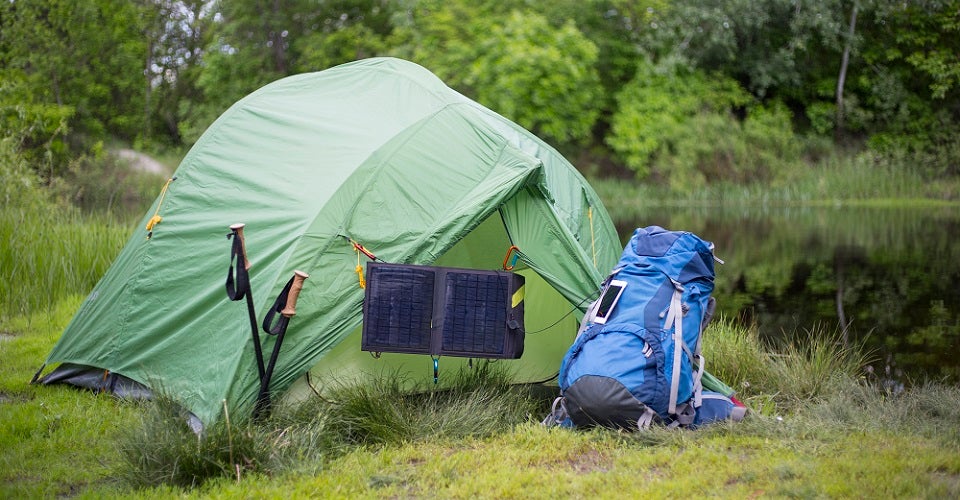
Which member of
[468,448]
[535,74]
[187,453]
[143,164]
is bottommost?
[143,164]

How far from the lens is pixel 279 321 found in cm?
409

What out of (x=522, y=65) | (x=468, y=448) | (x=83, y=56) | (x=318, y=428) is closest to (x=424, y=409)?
(x=468, y=448)

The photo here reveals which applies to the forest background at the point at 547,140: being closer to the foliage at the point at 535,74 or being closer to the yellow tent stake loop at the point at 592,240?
the foliage at the point at 535,74

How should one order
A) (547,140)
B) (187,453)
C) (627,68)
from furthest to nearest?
(627,68) < (547,140) < (187,453)

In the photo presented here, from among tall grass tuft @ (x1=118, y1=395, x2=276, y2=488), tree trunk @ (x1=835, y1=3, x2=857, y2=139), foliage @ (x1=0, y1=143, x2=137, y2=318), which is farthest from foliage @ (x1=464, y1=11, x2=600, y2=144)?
tall grass tuft @ (x1=118, y1=395, x2=276, y2=488)

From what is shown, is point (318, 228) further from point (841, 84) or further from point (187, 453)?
point (841, 84)

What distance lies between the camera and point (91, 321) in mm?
4914

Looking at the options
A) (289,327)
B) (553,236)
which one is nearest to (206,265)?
(289,327)

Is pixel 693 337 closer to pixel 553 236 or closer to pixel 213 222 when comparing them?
pixel 553 236

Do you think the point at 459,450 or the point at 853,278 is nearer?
the point at 459,450

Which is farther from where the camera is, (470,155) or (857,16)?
(857,16)

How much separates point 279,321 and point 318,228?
0.51 metres

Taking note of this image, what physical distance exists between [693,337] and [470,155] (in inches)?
58.6

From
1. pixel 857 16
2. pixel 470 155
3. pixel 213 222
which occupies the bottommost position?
pixel 213 222
